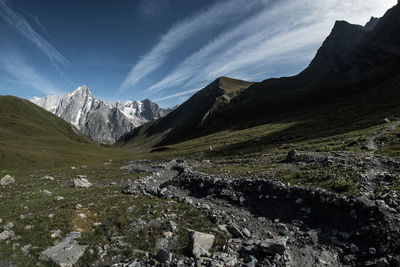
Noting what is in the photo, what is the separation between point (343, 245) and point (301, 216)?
12.8 ft

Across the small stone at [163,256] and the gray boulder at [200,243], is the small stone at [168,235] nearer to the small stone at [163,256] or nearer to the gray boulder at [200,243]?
the gray boulder at [200,243]

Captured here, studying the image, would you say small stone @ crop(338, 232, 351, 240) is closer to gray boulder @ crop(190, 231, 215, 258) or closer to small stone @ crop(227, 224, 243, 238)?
small stone @ crop(227, 224, 243, 238)

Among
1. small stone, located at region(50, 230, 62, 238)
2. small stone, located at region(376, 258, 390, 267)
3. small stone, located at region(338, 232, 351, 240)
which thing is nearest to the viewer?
small stone, located at region(376, 258, 390, 267)

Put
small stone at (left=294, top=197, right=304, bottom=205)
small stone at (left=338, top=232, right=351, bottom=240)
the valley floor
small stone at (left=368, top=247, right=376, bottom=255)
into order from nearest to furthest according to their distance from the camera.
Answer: small stone at (left=368, top=247, right=376, bottom=255) < the valley floor < small stone at (left=338, top=232, right=351, bottom=240) < small stone at (left=294, top=197, right=304, bottom=205)

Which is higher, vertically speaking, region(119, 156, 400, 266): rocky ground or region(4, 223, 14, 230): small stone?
region(4, 223, 14, 230): small stone

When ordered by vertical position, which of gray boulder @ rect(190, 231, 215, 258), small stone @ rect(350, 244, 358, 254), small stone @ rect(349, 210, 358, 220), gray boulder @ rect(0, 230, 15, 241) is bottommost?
small stone @ rect(350, 244, 358, 254)

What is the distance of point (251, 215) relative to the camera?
648 inches

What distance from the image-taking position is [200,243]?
1202cm

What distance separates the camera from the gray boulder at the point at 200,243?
11422 millimetres

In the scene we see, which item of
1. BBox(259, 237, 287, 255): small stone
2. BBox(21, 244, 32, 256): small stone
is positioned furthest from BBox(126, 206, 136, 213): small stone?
BBox(259, 237, 287, 255): small stone

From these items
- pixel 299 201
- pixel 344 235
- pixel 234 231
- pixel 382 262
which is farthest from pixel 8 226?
pixel 382 262

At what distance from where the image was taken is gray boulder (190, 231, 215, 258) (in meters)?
11.4

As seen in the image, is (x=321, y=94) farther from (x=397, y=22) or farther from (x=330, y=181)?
(x=330, y=181)

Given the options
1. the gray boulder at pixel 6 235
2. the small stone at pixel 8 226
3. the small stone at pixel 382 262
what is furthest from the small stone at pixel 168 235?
the small stone at pixel 8 226
